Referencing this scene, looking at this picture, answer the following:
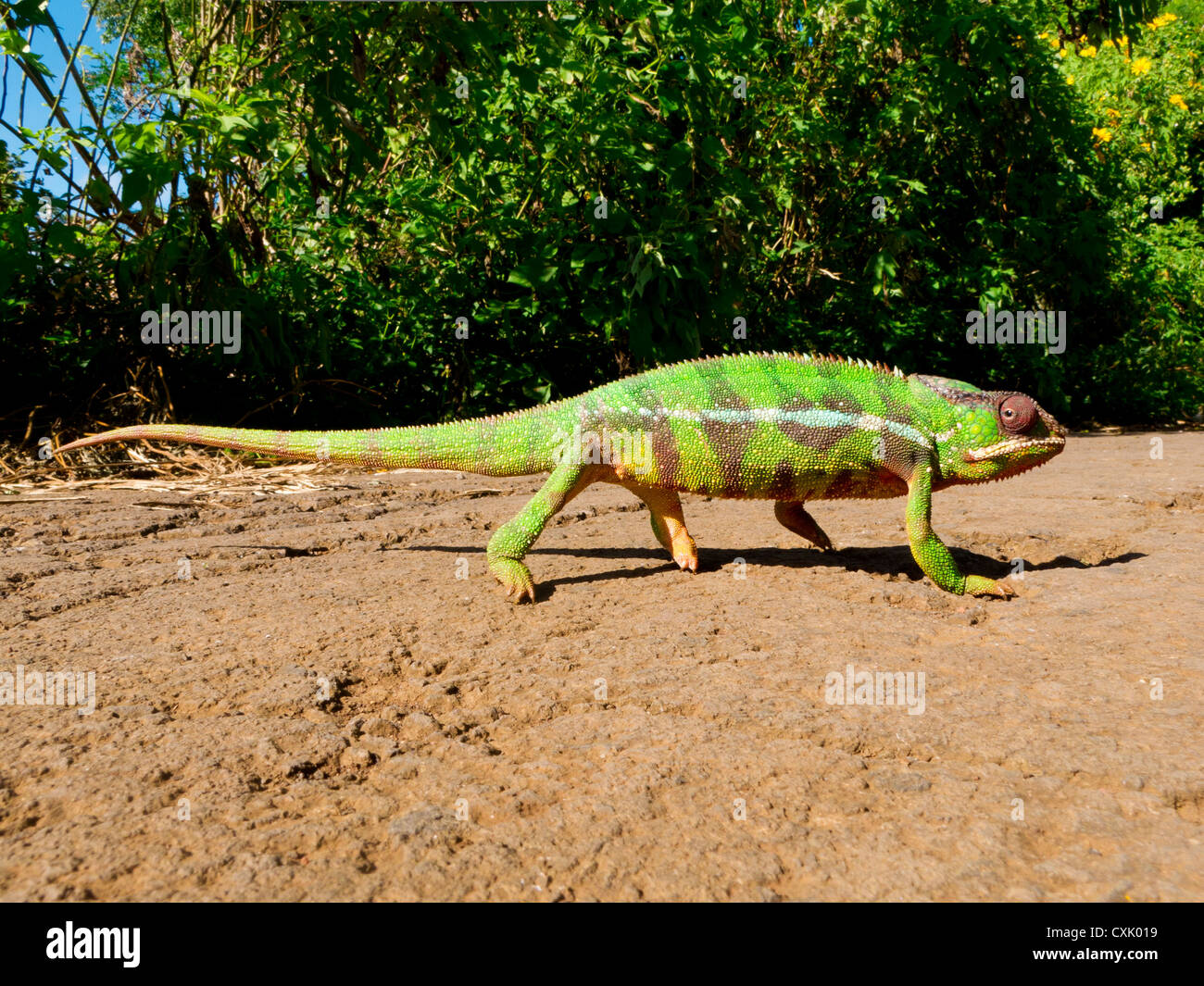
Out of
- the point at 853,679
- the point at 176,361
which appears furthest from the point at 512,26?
the point at 853,679

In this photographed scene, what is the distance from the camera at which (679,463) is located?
11.8ft

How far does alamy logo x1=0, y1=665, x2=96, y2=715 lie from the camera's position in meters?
2.29

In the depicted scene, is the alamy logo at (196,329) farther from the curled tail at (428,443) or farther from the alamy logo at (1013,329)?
the alamy logo at (1013,329)

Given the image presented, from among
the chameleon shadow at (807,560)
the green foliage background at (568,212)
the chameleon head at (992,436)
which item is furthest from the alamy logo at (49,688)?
the green foliage background at (568,212)

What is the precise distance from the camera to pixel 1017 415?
137 inches

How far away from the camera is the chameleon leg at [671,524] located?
3760 mm

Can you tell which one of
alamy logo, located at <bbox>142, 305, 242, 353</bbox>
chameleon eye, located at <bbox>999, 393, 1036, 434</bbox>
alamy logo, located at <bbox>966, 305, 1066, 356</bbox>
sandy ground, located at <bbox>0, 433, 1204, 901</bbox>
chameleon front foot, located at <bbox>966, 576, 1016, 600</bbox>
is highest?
alamy logo, located at <bbox>966, 305, 1066, 356</bbox>

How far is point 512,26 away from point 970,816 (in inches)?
265

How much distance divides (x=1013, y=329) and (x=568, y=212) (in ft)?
16.3

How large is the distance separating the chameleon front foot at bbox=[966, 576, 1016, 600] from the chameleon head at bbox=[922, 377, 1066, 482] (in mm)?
424

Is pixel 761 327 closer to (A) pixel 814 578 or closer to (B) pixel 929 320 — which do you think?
(B) pixel 929 320

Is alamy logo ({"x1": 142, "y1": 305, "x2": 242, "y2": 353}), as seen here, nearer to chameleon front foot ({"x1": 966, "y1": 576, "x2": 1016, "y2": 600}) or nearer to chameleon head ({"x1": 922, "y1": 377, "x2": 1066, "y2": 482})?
chameleon head ({"x1": 922, "y1": 377, "x2": 1066, "y2": 482})

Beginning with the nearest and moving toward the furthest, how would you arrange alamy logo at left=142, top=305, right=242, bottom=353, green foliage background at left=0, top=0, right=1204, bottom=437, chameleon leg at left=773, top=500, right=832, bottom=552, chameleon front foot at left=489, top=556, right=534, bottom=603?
chameleon front foot at left=489, top=556, right=534, bottom=603, chameleon leg at left=773, top=500, right=832, bottom=552, green foliage background at left=0, top=0, right=1204, bottom=437, alamy logo at left=142, top=305, right=242, bottom=353

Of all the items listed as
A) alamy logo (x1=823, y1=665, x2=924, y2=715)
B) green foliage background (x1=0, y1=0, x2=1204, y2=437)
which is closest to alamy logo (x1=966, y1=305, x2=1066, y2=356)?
green foliage background (x1=0, y1=0, x2=1204, y2=437)
